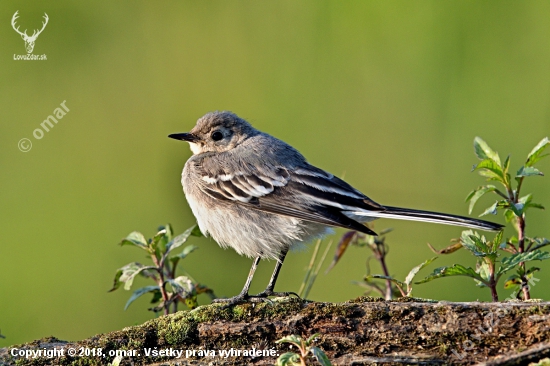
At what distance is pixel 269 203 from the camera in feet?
18.5

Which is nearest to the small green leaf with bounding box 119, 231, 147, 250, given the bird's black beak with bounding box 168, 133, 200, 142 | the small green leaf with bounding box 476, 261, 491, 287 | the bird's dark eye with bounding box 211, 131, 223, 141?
the bird's black beak with bounding box 168, 133, 200, 142

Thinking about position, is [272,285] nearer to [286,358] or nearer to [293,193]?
[293,193]

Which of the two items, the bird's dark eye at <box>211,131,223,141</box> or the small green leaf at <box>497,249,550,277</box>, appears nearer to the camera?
the small green leaf at <box>497,249,550,277</box>

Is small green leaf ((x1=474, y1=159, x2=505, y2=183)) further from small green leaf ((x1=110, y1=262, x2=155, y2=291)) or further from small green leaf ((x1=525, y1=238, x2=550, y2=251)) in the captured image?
small green leaf ((x1=110, y1=262, x2=155, y2=291))

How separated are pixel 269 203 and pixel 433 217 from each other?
150 cm

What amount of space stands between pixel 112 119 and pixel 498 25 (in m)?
5.64

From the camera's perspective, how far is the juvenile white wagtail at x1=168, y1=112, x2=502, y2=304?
538 centimetres

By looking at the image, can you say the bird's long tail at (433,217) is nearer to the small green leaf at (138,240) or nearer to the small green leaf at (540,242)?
the small green leaf at (540,242)

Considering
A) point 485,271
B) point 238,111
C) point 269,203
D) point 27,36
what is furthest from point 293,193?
point 27,36

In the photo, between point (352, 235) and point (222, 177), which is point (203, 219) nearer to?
point (222, 177)

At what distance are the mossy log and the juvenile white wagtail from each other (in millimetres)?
772

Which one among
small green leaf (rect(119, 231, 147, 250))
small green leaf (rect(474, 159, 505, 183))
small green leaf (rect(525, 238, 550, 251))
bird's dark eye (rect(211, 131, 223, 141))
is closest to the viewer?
small green leaf (rect(525, 238, 550, 251))

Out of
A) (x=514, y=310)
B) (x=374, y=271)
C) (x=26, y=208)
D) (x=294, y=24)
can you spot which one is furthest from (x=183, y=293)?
(x=294, y=24)

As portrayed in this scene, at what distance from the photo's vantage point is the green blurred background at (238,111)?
25.1 ft
